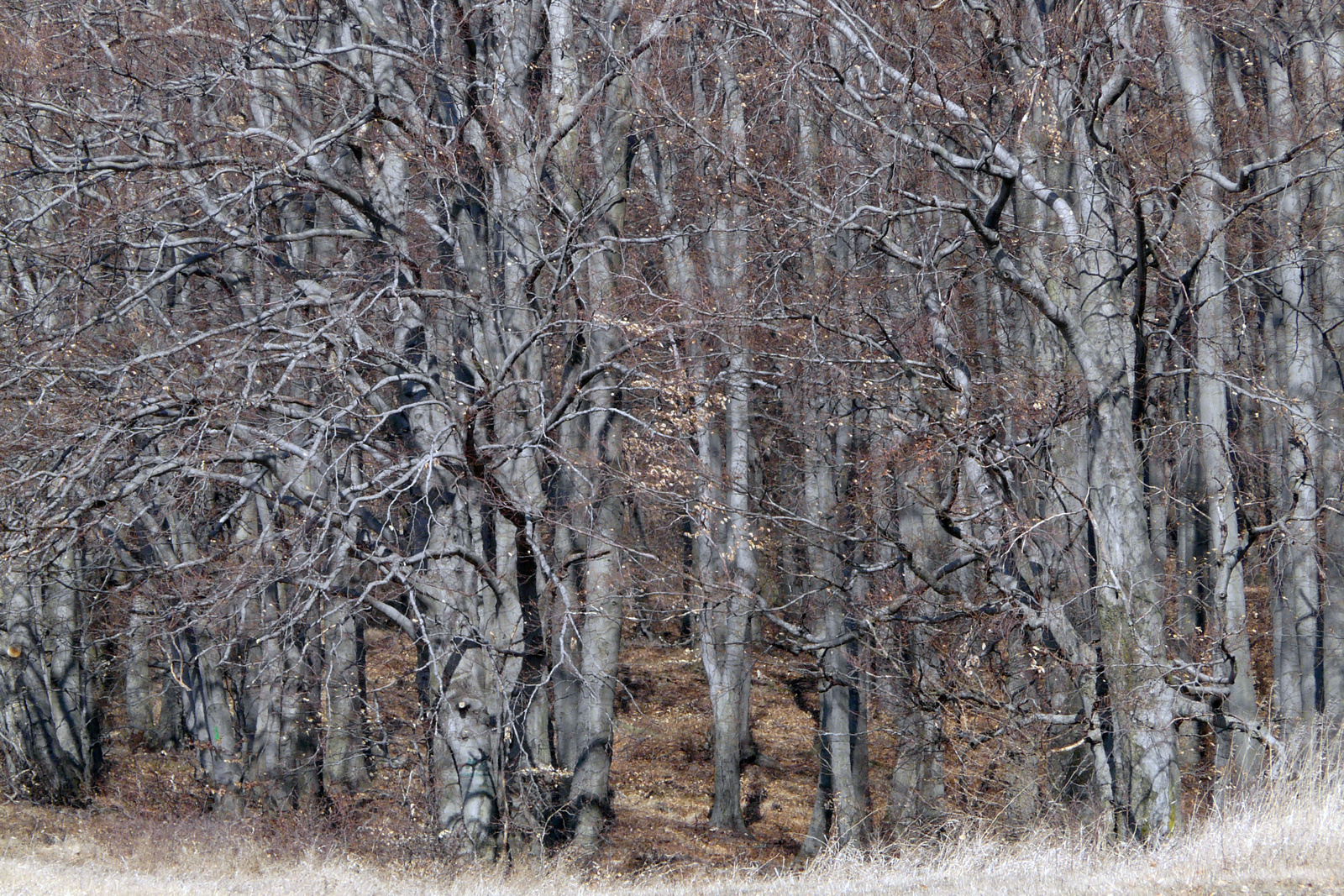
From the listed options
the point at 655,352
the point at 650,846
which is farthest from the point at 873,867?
the point at 650,846

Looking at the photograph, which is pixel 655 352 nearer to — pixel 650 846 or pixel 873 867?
pixel 873 867

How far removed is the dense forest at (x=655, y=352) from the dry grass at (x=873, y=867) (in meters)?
0.94

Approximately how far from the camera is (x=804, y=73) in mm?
9023

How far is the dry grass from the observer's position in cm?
596

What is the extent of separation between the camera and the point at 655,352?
11.2m

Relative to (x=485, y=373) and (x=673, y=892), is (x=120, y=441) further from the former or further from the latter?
(x=673, y=892)

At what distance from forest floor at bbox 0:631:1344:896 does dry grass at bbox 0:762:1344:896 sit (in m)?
0.02

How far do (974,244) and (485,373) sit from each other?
682 cm

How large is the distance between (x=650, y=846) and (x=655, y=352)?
7207 mm

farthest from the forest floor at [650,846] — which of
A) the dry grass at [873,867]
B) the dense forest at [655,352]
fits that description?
the dense forest at [655,352]

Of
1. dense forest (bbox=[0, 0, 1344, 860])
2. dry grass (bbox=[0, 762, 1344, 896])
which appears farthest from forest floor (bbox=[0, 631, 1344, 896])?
dense forest (bbox=[0, 0, 1344, 860])

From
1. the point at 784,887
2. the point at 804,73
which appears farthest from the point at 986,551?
the point at 804,73

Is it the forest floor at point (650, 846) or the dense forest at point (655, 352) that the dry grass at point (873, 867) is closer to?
the forest floor at point (650, 846)

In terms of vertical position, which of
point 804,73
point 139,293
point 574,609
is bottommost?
point 574,609
